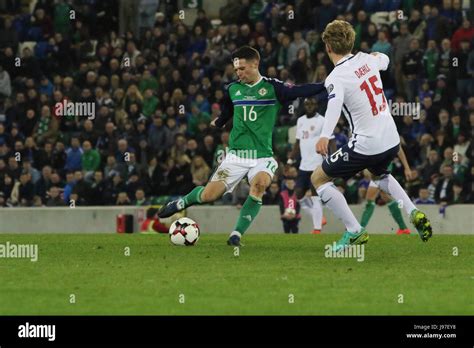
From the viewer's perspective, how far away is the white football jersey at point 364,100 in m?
14.4

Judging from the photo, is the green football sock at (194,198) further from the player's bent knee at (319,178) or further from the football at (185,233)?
the player's bent knee at (319,178)

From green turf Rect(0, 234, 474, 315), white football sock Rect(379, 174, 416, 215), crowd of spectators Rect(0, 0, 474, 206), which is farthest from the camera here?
crowd of spectators Rect(0, 0, 474, 206)

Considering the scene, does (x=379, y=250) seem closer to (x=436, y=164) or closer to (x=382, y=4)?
(x=436, y=164)

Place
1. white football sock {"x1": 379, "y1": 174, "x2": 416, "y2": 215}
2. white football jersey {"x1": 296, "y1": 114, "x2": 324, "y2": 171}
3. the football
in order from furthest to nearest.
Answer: white football jersey {"x1": 296, "y1": 114, "x2": 324, "y2": 171} → the football → white football sock {"x1": 379, "y1": 174, "x2": 416, "y2": 215}

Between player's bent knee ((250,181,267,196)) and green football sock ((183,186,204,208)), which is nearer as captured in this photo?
player's bent knee ((250,181,267,196))

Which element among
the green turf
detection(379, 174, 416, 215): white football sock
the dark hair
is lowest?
the green turf

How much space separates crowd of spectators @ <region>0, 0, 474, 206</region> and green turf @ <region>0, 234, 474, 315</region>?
717cm

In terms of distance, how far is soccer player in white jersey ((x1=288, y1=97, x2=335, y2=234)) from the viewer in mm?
21828

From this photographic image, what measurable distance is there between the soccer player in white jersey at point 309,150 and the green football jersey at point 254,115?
4.99 meters

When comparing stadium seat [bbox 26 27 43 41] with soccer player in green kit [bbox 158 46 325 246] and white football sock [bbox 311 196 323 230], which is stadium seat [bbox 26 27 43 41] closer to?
white football sock [bbox 311 196 323 230]

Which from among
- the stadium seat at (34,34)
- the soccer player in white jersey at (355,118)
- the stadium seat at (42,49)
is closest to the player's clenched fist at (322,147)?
the soccer player in white jersey at (355,118)

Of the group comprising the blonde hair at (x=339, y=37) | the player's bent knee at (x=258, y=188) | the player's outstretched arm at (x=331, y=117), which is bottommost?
the player's bent knee at (x=258, y=188)

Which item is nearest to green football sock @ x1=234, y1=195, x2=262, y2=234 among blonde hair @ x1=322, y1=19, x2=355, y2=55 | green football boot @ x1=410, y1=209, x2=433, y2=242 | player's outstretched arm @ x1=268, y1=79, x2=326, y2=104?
player's outstretched arm @ x1=268, y1=79, x2=326, y2=104
